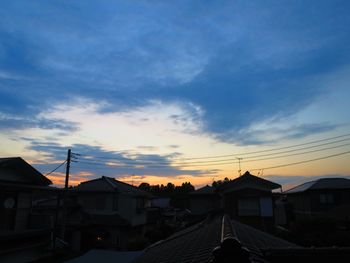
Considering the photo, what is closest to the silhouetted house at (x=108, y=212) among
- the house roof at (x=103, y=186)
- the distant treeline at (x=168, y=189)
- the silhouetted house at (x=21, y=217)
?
the house roof at (x=103, y=186)

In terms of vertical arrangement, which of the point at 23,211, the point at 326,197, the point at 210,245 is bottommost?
the point at 210,245

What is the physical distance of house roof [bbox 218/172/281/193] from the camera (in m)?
32.6

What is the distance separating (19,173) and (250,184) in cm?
2293

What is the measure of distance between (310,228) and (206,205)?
1811cm

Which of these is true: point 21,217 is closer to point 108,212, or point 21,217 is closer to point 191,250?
point 108,212

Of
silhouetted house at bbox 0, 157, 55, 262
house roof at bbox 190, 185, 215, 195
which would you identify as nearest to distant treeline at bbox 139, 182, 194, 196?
house roof at bbox 190, 185, 215, 195

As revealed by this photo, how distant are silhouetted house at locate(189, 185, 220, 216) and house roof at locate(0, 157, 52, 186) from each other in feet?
79.6

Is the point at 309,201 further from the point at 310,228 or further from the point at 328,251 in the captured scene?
the point at 328,251

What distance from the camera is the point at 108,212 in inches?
1344

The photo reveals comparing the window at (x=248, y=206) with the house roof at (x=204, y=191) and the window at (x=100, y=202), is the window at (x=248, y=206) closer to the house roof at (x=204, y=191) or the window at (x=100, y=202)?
the house roof at (x=204, y=191)

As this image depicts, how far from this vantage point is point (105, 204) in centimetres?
3431

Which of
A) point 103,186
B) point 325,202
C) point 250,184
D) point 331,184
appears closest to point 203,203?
point 250,184

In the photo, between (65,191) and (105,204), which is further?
(105,204)

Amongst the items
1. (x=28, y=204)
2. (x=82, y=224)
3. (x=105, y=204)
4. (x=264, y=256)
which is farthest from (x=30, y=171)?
(x=264, y=256)
